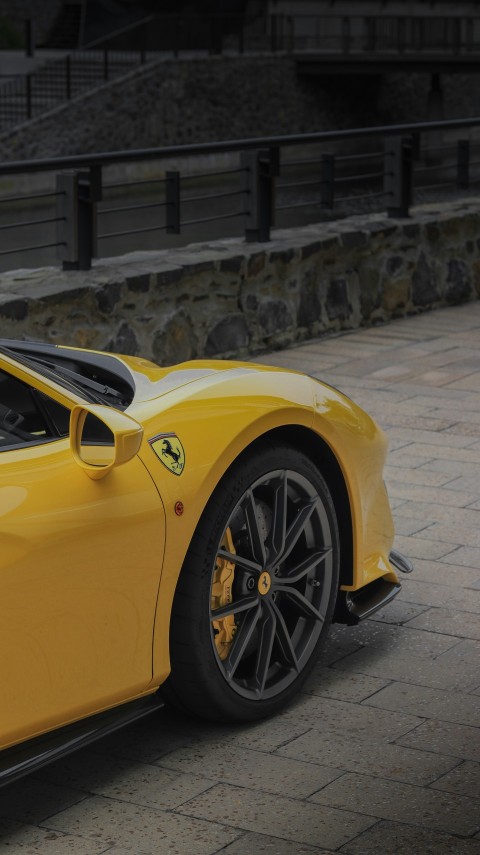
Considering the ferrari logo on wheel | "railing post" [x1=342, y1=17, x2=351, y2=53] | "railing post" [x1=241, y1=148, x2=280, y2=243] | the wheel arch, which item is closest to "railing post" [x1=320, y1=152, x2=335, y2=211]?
"railing post" [x1=241, y1=148, x2=280, y2=243]

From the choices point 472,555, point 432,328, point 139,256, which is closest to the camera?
point 472,555

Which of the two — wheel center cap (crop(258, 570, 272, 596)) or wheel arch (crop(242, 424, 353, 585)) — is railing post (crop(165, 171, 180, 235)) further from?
wheel center cap (crop(258, 570, 272, 596))

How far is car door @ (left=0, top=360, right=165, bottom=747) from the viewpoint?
316 centimetres

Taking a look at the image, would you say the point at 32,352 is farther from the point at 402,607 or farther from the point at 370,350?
the point at 370,350

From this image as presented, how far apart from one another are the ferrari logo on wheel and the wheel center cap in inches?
18.9

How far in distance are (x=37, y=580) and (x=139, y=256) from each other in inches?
244

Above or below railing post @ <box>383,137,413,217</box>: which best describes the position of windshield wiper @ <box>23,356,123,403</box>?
below

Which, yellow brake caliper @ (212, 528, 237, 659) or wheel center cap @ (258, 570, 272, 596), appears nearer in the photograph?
yellow brake caliper @ (212, 528, 237, 659)

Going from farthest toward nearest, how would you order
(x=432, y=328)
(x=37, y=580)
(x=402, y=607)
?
(x=432, y=328)
(x=402, y=607)
(x=37, y=580)

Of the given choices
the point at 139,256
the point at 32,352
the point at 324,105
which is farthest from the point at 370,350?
the point at 324,105

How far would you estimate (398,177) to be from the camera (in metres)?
11.4

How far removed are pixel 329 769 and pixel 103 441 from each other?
1064 mm

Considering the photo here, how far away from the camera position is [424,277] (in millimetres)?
11336

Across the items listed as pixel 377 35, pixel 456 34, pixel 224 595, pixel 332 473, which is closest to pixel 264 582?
pixel 224 595
